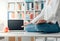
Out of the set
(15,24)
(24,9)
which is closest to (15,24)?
(15,24)

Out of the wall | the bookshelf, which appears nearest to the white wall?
the wall

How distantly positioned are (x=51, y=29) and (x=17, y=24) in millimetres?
2907

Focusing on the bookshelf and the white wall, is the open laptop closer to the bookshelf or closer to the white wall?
the bookshelf

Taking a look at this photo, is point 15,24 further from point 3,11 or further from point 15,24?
point 3,11

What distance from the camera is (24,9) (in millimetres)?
4043

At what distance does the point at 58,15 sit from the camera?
1.37 metres

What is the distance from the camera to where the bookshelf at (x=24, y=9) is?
13.2ft

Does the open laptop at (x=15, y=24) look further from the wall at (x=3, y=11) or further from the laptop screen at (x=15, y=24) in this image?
the wall at (x=3, y=11)

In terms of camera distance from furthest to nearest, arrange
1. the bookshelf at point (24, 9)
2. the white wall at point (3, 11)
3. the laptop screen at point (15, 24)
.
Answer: the white wall at point (3, 11) < the laptop screen at point (15, 24) < the bookshelf at point (24, 9)

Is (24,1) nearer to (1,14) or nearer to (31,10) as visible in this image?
(31,10)

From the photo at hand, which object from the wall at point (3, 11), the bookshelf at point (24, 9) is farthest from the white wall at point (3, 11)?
the bookshelf at point (24, 9)

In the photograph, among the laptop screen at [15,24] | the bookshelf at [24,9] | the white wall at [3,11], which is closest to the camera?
the bookshelf at [24,9]

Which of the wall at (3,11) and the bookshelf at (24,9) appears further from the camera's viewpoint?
the wall at (3,11)

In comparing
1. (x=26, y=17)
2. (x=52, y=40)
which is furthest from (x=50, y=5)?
(x=26, y=17)
